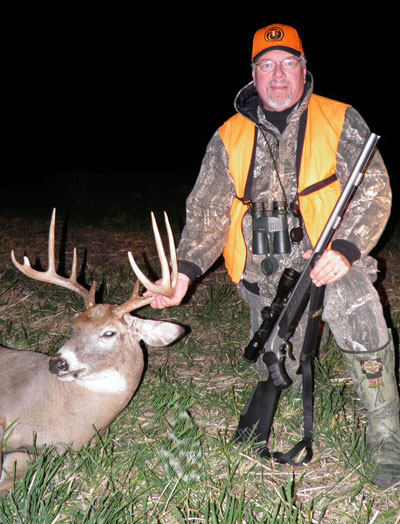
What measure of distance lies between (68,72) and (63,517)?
31327 millimetres

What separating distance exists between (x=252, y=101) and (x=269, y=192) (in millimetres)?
Answer: 549

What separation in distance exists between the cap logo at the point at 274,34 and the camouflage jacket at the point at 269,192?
297mm

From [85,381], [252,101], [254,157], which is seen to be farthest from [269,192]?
[85,381]

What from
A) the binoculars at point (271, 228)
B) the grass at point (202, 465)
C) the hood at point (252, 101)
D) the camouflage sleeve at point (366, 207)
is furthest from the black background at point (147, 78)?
the camouflage sleeve at point (366, 207)

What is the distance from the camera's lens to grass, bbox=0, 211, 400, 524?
8.29 feet

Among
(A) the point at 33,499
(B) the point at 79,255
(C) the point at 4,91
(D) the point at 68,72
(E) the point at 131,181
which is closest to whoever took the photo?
(A) the point at 33,499

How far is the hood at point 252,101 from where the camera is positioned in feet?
10.8

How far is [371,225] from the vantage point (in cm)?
296

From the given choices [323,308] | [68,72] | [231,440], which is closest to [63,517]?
[231,440]

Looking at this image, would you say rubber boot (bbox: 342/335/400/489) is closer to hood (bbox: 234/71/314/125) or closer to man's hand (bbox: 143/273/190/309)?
man's hand (bbox: 143/273/190/309)

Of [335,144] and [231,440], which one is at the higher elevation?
[335,144]

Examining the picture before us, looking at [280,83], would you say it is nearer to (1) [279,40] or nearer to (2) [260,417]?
→ (1) [279,40]

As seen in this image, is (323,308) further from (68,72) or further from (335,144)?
(68,72)

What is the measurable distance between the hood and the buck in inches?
40.6
